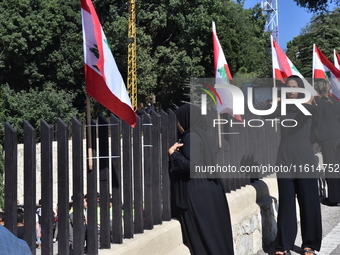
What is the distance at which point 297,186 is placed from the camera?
677 centimetres

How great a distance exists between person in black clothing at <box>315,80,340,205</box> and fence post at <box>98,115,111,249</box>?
423 centimetres

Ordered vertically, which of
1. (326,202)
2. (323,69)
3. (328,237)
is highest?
(323,69)

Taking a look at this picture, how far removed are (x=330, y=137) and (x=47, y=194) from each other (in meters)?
5.62

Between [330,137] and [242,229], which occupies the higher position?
[330,137]

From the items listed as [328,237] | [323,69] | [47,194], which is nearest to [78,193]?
[47,194]

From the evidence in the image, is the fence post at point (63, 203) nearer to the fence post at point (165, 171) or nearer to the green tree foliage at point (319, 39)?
the fence post at point (165, 171)

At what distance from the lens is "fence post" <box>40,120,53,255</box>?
165 inches

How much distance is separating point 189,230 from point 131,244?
0.98m

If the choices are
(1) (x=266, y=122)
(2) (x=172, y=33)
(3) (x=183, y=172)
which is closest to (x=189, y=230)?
(3) (x=183, y=172)

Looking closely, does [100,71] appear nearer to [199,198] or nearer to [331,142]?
[199,198]

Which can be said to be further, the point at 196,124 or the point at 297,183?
the point at 297,183

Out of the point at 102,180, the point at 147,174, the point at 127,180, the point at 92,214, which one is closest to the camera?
the point at 92,214

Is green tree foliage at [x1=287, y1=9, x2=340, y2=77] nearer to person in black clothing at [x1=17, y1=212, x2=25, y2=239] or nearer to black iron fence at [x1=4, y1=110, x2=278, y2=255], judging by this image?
black iron fence at [x1=4, y1=110, x2=278, y2=255]

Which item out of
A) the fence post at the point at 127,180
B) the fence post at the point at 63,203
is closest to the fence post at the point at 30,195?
the fence post at the point at 63,203
